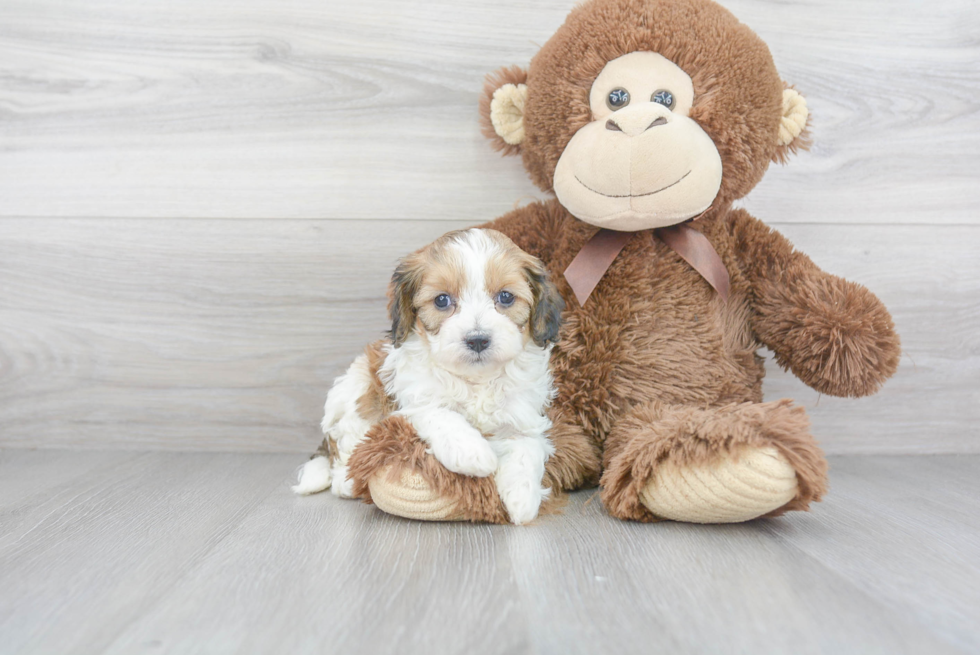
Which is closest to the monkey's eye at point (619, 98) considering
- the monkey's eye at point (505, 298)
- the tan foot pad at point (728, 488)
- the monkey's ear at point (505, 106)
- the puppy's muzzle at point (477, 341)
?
the monkey's ear at point (505, 106)

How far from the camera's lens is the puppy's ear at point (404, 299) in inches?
54.1

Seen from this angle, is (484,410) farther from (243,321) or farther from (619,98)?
(243,321)

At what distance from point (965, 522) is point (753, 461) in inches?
21.1

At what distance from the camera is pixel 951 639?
85 cm

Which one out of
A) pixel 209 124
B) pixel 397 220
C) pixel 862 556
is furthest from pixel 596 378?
pixel 209 124

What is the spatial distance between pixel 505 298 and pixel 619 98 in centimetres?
47

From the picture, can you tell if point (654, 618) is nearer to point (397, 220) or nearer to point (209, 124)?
point (397, 220)

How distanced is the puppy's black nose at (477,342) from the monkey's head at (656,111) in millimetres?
360

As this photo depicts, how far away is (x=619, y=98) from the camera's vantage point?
1410mm

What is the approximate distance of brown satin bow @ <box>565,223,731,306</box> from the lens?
4.82ft

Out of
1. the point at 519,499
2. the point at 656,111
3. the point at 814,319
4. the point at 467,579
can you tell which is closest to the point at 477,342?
the point at 519,499

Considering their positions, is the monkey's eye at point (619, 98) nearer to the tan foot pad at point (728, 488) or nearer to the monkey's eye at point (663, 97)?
the monkey's eye at point (663, 97)

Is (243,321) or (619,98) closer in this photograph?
(619,98)

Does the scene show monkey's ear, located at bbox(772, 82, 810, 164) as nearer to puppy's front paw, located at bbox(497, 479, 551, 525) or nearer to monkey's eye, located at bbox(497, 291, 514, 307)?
monkey's eye, located at bbox(497, 291, 514, 307)
